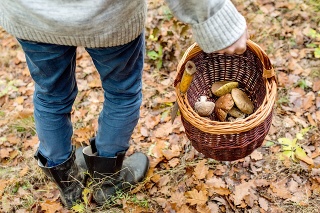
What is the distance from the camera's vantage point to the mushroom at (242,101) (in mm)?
2293

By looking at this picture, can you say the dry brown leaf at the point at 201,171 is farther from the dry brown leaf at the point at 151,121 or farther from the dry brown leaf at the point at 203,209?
the dry brown leaf at the point at 151,121

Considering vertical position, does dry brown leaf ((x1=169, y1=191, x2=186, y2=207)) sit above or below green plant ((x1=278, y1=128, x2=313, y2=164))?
above

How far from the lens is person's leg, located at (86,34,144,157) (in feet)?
5.71

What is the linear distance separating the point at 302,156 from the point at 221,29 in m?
1.52

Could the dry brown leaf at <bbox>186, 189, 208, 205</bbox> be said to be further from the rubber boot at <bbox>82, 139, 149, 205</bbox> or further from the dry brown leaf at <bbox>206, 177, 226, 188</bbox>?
the rubber boot at <bbox>82, 139, 149, 205</bbox>

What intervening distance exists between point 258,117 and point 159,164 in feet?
3.38

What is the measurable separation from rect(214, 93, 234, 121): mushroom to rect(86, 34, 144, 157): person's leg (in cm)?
51

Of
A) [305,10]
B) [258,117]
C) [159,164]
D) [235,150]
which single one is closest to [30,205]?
[159,164]

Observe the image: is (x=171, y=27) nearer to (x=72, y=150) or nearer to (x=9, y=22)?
(x=72, y=150)

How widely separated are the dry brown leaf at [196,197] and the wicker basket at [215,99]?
15.0 inches

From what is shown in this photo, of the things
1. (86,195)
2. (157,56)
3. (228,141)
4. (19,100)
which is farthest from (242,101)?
(19,100)

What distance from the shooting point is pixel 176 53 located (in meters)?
3.35

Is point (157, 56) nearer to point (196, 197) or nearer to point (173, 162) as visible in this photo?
point (173, 162)

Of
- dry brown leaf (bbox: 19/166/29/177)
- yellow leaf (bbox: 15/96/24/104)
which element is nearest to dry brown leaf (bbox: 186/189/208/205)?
dry brown leaf (bbox: 19/166/29/177)
